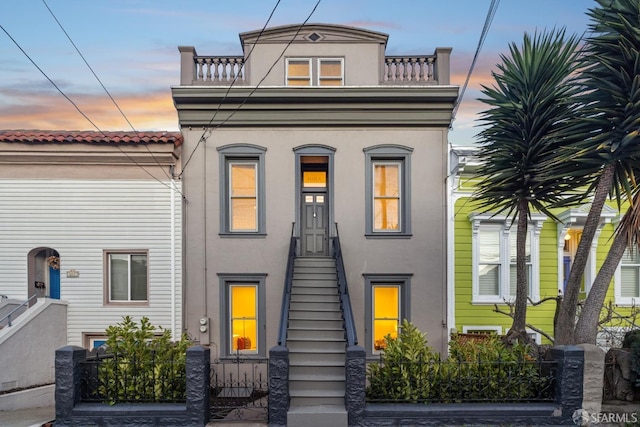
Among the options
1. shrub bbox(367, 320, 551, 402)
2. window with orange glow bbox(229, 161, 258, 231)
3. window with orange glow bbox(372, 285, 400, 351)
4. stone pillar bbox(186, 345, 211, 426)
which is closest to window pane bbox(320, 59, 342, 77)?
window with orange glow bbox(229, 161, 258, 231)

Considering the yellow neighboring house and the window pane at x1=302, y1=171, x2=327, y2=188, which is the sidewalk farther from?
the yellow neighboring house

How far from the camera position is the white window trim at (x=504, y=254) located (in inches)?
520

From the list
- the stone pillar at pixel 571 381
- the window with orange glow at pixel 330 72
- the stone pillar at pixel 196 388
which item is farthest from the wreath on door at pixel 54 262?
the stone pillar at pixel 571 381

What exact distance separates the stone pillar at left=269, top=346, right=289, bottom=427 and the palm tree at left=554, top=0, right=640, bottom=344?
5.50 m

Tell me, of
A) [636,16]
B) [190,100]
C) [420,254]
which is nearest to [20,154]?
[190,100]

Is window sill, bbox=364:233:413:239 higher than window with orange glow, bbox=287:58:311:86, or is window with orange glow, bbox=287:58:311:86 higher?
window with orange glow, bbox=287:58:311:86

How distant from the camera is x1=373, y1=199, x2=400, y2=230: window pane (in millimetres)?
12680

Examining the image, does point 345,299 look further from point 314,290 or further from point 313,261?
point 313,261

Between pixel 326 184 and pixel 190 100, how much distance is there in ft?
13.5

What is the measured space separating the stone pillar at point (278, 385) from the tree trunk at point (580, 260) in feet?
17.7

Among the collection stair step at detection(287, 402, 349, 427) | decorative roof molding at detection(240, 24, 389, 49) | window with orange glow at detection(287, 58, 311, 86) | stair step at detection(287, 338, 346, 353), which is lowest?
stair step at detection(287, 402, 349, 427)

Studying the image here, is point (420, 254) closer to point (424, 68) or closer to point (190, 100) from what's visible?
point (424, 68)

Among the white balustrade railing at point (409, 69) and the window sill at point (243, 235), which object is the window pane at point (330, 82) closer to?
the white balustrade railing at point (409, 69)

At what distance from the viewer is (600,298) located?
896 cm
